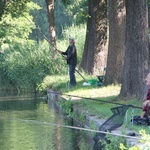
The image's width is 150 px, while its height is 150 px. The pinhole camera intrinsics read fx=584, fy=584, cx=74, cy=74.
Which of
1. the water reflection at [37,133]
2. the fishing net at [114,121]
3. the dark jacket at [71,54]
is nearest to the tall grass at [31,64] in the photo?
the dark jacket at [71,54]

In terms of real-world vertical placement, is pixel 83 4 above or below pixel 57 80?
above

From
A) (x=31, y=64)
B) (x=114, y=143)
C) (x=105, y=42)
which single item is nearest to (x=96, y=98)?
(x=114, y=143)

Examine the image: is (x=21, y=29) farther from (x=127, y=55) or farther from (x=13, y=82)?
(x=127, y=55)

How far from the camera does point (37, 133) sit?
16.0 metres

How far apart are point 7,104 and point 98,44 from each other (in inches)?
201

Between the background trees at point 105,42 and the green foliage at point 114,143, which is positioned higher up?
the background trees at point 105,42

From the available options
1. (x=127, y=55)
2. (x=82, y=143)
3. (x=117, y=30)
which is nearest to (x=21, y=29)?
(x=117, y=30)

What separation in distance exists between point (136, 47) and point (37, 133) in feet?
13.5

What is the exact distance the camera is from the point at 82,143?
14188mm

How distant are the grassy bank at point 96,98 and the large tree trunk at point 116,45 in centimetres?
49

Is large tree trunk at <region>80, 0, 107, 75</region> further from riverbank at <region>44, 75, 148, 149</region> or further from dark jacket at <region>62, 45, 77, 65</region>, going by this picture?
dark jacket at <region>62, 45, 77, 65</region>

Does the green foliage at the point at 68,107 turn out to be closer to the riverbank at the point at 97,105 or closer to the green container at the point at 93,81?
the riverbank at the point at 97,105

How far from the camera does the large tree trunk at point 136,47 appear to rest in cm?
1738

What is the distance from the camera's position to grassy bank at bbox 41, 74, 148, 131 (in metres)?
15.3
